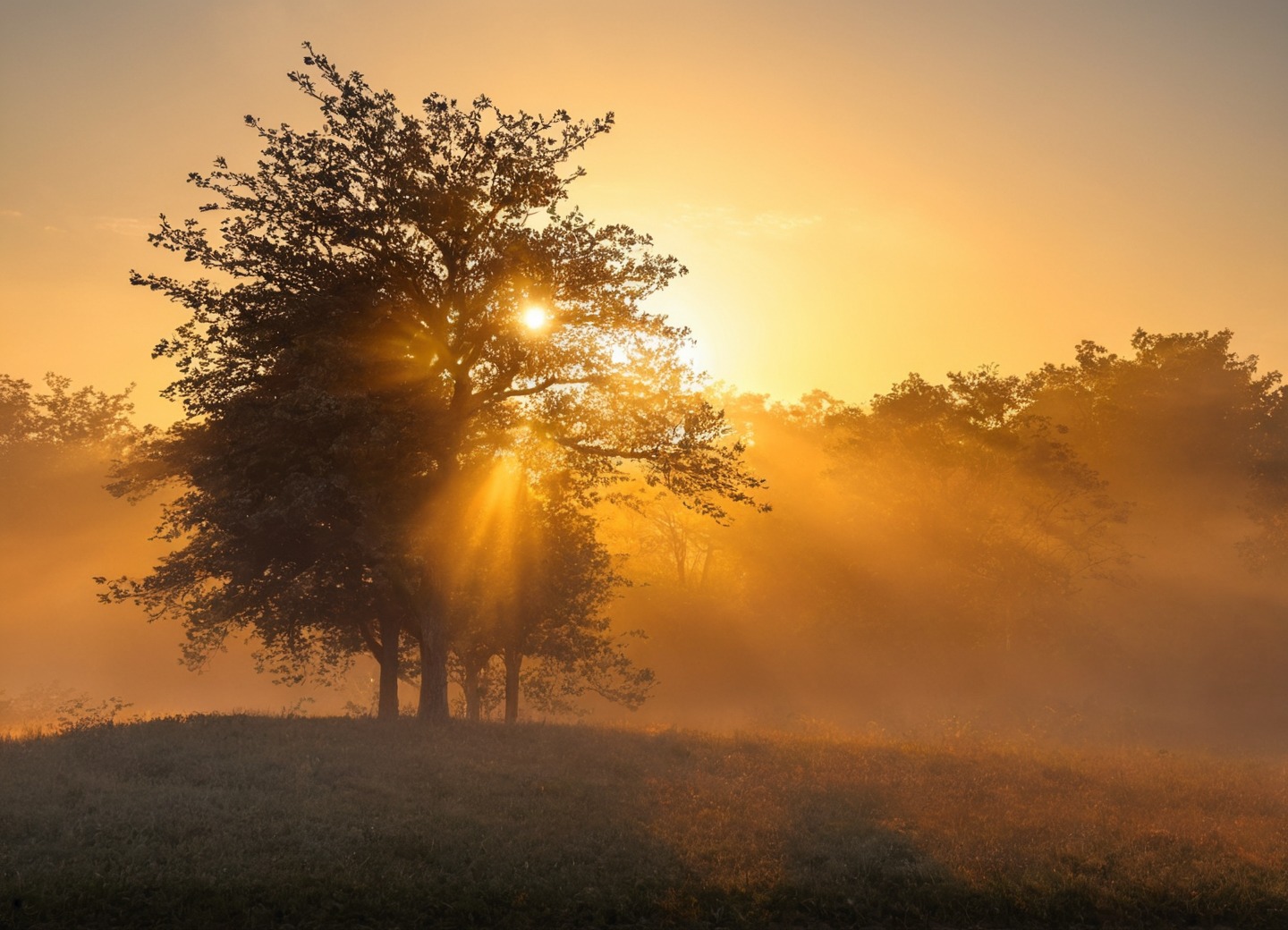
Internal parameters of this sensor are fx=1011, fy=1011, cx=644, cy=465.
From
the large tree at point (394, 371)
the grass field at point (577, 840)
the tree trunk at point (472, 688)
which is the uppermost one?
the large tree at point (394, 371)

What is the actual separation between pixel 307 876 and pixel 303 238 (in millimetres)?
16646

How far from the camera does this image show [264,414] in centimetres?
→ 2386

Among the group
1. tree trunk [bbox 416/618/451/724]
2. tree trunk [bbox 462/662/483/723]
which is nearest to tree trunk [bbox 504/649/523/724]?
tree trunk [bbox 462/662/483/723]

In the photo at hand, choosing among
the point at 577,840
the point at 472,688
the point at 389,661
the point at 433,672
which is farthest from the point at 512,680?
the point at 577,840

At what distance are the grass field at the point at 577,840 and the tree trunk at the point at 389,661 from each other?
6.48 metres

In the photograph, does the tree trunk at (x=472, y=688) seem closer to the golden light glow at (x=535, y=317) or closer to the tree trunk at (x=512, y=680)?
the tree trunk at (x=512, y=680)

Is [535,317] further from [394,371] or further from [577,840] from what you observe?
[577,840]

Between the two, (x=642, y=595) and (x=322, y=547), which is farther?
(x=642, y=595)

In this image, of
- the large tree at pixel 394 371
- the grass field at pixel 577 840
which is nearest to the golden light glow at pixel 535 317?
the large tree at pixel 394 371

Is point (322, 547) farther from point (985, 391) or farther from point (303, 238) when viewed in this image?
point (985, 391)

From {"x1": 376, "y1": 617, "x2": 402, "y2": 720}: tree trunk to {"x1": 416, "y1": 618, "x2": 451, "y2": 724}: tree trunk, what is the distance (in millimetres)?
3496

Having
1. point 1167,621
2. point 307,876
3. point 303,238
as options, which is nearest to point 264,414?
point 303,238

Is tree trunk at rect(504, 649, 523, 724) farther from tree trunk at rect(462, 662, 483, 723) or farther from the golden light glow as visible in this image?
the golden light glow

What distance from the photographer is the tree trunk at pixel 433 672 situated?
2758cm
